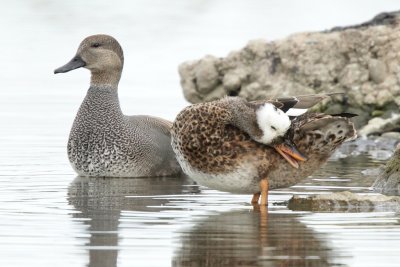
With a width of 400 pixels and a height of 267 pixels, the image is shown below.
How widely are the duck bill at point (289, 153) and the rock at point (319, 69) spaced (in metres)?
4.51

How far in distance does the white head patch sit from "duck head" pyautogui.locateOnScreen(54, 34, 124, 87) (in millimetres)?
3316

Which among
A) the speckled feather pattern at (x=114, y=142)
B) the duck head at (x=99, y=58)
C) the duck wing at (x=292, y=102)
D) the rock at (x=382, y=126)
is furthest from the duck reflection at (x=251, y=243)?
the rock at (x=382, y=126)

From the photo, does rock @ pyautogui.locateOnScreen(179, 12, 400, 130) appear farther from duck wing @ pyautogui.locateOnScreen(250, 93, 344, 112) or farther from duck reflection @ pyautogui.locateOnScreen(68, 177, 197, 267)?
duck wing @ pyautogui.locateOnScreen(250, 93, 344, 112)

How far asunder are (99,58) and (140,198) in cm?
265

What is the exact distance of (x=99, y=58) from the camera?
12109 millimetres

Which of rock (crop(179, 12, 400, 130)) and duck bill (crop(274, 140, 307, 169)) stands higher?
rock (crop(179, 12, 400, 130))

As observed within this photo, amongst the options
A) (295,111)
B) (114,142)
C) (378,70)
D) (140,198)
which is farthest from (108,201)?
(378,70)

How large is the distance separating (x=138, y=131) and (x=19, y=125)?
320 centimetres

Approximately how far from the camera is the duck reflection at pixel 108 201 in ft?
24.3

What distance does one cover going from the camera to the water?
7316 millimetres

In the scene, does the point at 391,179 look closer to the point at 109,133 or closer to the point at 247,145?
the point at 247,145

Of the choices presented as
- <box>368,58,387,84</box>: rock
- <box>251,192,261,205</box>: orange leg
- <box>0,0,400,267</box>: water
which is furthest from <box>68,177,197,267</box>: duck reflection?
<box>368,58,387,84</box>: rock

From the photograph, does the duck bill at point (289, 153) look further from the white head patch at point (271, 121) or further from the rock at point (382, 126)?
the rock at point (382, 126)

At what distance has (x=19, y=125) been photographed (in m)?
14.7
